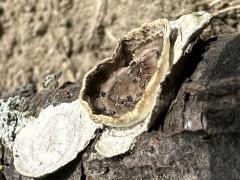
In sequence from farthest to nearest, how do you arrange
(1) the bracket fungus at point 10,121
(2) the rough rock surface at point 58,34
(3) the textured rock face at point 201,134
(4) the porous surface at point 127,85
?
(2) the rough rock surface at point 58,34 → (1) the bracket fungus at point 10,121 → (4) the porous surface at point 127,85 → (3) the textured rock face at point 201,134

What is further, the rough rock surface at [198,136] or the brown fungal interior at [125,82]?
the brown fungal interior at [125,82]

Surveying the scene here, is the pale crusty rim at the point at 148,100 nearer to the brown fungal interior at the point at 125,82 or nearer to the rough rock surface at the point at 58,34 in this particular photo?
the brown fungal interior at the point at 125,82

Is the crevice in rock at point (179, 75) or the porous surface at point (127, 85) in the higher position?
the crevice in rock at point (179, 75)

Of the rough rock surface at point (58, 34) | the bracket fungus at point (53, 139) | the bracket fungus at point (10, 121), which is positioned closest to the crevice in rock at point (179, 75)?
the bracket fungus at point (53, 139)

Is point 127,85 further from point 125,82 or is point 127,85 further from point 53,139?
point 53,139

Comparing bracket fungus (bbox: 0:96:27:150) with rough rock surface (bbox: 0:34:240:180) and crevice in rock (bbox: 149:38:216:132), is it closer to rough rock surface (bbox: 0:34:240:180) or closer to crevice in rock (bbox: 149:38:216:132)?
rough rock surface (bbox: 0:34:240:180)

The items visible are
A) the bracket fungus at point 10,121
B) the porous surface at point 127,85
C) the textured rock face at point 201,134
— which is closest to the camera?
the textured rock face at point 201,134

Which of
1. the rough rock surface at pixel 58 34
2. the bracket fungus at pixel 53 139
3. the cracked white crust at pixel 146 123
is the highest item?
the cracked white crust at pixel 146 123

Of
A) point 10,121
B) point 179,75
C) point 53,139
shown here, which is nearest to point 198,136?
point 179,75
